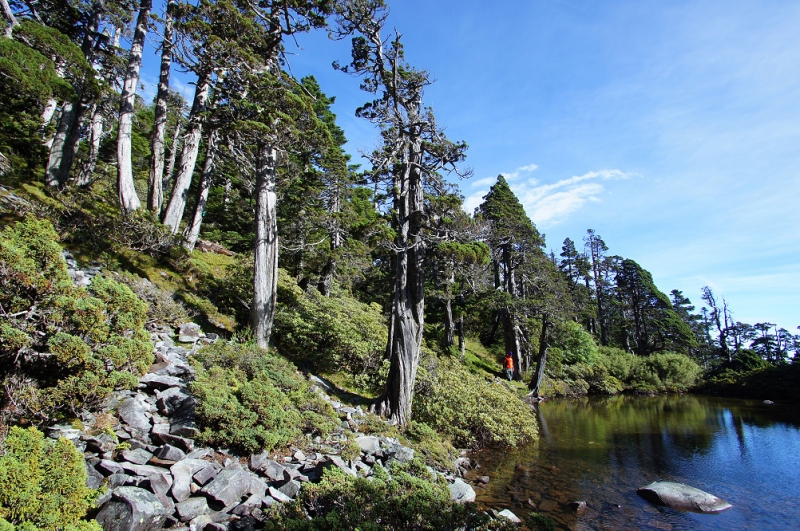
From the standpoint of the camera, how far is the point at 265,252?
35.9 feet

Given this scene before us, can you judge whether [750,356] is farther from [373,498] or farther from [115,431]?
[115,431]

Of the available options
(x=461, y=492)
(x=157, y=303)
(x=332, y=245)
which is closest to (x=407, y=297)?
(x=461, y=492)

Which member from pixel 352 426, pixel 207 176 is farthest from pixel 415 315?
pixel 207 176

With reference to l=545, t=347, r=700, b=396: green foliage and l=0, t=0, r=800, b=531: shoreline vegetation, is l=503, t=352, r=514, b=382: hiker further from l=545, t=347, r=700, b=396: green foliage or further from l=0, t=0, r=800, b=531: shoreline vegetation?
l=545, t=347, r=700, b=396: green foliage

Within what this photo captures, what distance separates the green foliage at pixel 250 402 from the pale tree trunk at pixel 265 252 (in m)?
1.26

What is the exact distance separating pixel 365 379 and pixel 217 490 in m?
7.20

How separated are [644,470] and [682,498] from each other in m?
2.25

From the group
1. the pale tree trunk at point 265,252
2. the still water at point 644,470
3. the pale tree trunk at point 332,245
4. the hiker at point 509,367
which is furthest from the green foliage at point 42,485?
the hiker at point 509,367

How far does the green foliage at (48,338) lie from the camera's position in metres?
4.21

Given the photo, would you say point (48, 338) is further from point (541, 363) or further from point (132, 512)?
point (541, 363)

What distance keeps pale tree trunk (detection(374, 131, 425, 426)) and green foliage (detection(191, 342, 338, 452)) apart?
235cm

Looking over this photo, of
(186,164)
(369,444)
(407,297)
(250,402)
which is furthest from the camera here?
(186,164)

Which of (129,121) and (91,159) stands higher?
(91,159)

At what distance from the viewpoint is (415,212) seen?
11219mm
